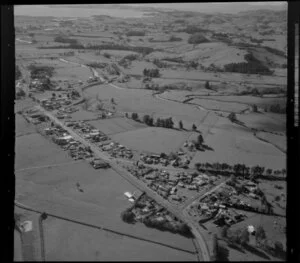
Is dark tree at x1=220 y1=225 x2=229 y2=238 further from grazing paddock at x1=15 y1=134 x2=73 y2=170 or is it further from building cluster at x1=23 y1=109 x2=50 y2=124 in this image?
building cluster at x1=23 y1=109 x2=50 y2=124

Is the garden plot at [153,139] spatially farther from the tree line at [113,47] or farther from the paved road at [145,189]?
the tree line at [113,47]

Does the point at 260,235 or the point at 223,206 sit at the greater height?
the point at 223,206

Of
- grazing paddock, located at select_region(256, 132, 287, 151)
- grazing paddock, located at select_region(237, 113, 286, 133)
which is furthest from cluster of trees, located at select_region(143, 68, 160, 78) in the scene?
grazing paddock, located at select_region(256, 132, 287, 151)

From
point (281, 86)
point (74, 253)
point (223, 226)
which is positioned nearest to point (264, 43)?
point (281, 86)

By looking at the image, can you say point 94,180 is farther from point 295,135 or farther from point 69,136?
point 295,135

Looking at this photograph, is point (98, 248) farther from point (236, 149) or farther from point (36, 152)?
point (236, 149)

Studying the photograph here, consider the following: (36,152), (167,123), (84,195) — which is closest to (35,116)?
(36,152)
